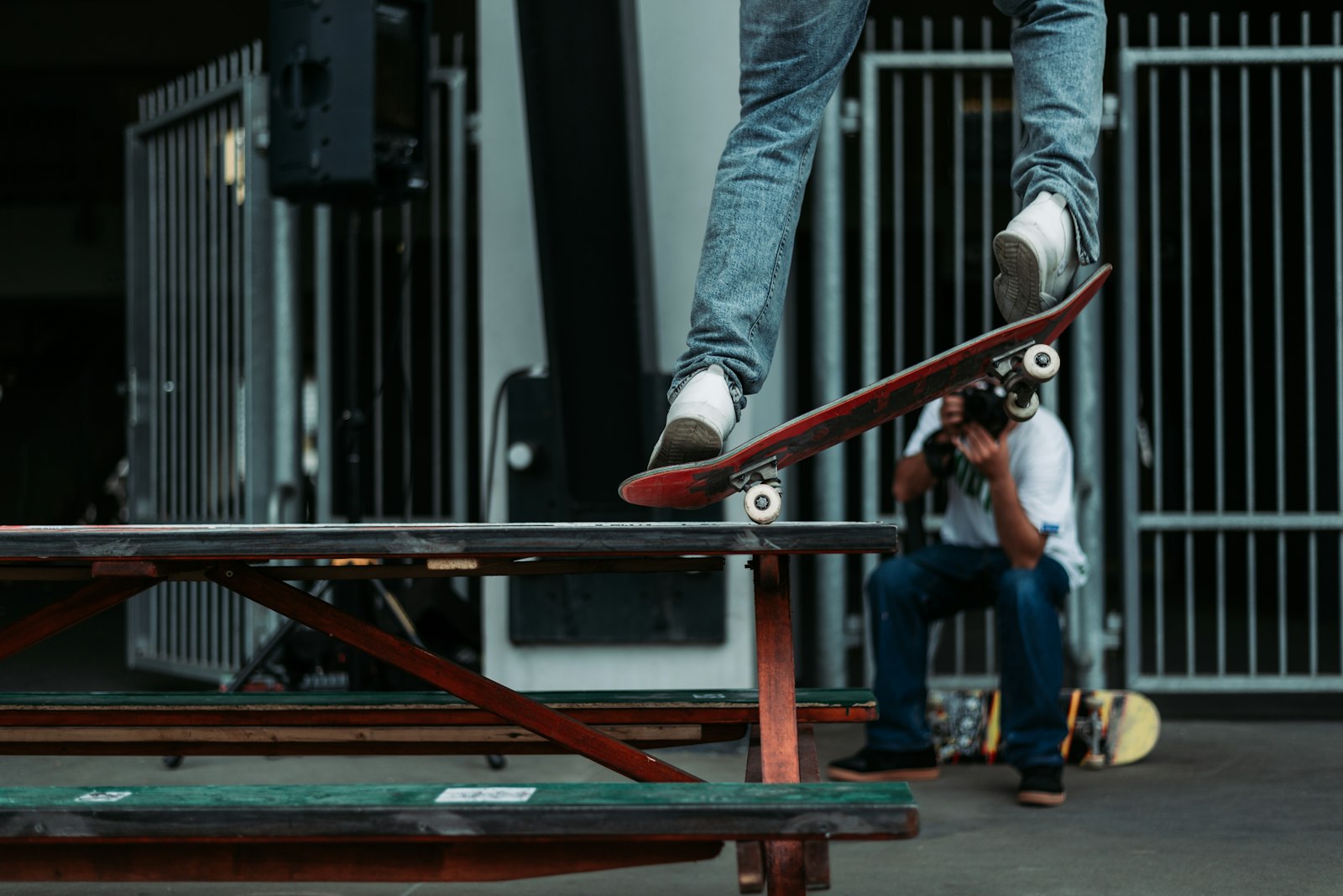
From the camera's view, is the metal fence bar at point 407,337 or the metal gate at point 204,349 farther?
the metal gate at point 204,349

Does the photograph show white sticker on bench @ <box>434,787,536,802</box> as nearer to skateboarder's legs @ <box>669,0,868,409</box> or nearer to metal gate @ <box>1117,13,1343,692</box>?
skateboarder's legs @ <box>669,0,868,409</box>

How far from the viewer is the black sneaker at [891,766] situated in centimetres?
379

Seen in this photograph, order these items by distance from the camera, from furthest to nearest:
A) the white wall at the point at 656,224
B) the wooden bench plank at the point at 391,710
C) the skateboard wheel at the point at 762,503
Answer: the white wall at the point at 656,224 < the wooden bench plank at the point at 391,710 < the skateboard wheel at the point at 762,503

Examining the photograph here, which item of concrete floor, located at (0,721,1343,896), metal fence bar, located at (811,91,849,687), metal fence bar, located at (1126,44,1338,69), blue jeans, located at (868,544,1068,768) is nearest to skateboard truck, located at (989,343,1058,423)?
concrete floor, located at (0,721,1343,896)

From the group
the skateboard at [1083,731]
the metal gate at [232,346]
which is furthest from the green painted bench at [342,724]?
the metal gate at [232,346]

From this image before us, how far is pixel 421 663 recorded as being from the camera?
6.42ft

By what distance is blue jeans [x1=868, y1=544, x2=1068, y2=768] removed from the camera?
3549 mm

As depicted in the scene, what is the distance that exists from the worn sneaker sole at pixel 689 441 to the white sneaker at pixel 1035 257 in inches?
18.7

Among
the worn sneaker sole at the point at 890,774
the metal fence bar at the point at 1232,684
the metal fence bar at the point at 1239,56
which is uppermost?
the metal fence bar at the point at 1239,56

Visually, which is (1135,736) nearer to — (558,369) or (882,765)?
(882,765)

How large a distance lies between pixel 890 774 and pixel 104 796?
2.61m

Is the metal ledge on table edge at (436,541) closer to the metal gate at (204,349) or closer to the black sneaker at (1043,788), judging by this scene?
the black sneaker at (1043,788)

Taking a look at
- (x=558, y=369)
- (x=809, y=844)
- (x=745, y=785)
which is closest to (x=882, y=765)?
(x=558, y=369)

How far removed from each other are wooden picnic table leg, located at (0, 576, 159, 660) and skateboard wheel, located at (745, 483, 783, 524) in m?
0.83
